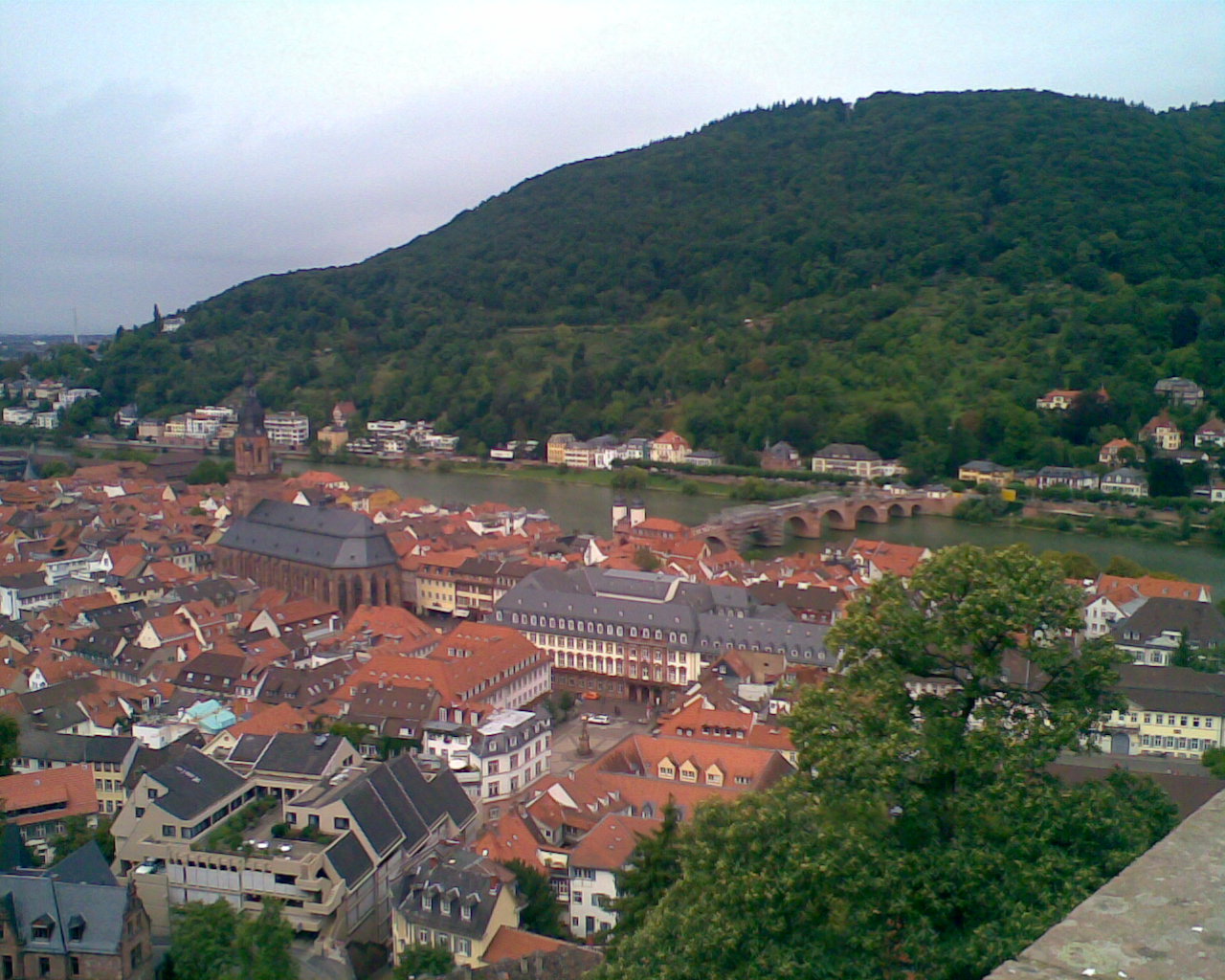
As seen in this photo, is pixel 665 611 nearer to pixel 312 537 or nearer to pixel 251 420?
pixel 312 537

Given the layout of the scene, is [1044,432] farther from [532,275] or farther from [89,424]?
[89,424]

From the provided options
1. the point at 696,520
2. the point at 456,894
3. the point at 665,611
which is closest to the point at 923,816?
the point at 456,894

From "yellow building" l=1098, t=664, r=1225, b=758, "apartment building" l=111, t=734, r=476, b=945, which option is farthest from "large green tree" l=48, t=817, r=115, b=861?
"yellow building" l=1098, t=664, r=1225, b=758

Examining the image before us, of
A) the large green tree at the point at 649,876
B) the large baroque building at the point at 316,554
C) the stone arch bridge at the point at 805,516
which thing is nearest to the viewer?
the large green tree at the point at 649,876

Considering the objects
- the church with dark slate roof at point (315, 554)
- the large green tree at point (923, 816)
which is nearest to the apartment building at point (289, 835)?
the large green tree at point (923, 816)

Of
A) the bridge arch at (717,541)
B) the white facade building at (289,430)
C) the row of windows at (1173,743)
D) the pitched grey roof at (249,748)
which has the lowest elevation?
the row of windows at (1173,743)

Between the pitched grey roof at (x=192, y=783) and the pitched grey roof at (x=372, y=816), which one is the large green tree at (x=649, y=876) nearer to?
the pitched grey roof at (x=372, y=816)
